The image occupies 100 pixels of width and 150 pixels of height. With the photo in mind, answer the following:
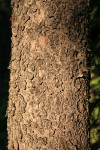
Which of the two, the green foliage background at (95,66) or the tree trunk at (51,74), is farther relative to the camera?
the green foliage background at (95,66)

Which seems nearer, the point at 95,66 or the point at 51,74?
the point at 51,74

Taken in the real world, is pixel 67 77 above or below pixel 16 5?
below

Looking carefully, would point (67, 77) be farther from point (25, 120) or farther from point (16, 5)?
point (16, 5)

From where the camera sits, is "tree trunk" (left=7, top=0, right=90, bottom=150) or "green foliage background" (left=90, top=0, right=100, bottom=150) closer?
"tree trunk" (left=7, top=0, right=90, bottom=150)

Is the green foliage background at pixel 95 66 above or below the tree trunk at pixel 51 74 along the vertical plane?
above

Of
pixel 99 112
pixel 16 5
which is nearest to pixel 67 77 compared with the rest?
pixel 16 5

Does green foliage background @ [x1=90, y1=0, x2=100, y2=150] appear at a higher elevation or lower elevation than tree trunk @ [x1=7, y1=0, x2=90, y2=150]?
higher

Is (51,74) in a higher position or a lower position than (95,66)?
lower

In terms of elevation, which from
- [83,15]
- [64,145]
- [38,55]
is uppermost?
[83,15]
